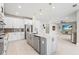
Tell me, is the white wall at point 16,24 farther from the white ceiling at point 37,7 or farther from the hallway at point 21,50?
the hallway at point 21,50

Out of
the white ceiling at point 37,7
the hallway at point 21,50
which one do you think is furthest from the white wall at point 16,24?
the hallway at point 21,50

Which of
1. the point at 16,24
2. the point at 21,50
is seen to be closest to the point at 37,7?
the point at 21,50

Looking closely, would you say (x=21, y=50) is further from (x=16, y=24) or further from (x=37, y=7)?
(x=16, y=24)

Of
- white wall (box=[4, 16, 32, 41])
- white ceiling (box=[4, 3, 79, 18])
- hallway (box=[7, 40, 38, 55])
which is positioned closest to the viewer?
hallway (box=[7, 40, 38, 55])

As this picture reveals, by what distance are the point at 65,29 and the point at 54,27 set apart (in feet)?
8.55

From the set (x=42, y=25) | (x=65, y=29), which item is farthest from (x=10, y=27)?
(x=65, y=29)

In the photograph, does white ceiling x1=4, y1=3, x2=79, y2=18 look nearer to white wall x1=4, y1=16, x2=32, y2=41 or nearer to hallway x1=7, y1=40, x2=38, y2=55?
white wall x1=4, y1=16, x2=32, y2=41

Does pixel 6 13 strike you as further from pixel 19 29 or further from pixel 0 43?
pixel 0 43

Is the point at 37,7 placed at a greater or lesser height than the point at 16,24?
greater

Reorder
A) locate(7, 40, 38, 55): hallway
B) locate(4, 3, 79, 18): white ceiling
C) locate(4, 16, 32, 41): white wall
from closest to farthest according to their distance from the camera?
locate(7, 40, 38, 55): hallway
locate(4, 3, 79, 18): white ceiling
locate(4, 16, 32, 41): white wall

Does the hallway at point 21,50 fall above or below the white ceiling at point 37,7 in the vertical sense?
below

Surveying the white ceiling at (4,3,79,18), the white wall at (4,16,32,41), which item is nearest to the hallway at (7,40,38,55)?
the white wall at (4,16,32,41)

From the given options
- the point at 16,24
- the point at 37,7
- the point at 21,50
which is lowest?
the point at 21,50

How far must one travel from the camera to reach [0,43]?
12.0 feet
